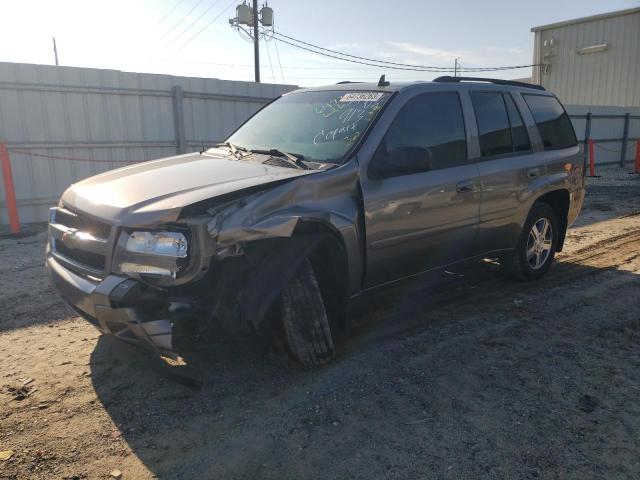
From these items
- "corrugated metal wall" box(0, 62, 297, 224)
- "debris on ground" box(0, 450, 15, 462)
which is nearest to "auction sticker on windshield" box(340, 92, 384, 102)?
"debris on ground" box(0, 450, 15, 462)

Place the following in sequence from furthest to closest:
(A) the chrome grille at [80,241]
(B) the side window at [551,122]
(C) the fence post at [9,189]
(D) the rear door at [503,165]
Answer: (C) the fence post at [9,189] → (B) the side window at [551,122] → (D) the rear door at [503,165] → (A) the chrome grille at [80,241]

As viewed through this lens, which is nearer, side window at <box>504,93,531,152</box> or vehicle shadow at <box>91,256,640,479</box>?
vehicle shadow at <box>91,256,640,479</box>

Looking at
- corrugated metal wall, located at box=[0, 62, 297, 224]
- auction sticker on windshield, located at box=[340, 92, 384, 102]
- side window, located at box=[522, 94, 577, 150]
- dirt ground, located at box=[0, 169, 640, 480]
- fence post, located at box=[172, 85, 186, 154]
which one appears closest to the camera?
dirt ground, located at box=[0, 169, 640, 480]

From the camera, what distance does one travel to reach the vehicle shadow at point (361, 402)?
2.56 m

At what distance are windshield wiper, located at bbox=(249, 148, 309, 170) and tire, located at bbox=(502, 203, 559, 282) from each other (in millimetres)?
2487

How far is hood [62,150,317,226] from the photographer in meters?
2.86

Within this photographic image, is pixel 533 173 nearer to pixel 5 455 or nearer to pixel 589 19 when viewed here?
pixel 5 455

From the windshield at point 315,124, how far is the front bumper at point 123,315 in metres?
1.56

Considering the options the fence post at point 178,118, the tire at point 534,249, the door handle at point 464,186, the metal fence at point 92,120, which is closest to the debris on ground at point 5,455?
the door handle at point 464,186

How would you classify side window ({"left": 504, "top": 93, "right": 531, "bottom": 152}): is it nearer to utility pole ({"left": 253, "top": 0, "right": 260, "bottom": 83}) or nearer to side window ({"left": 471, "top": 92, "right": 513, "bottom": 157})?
side window ({"left": 471, "top": 92, "right": 513, "bottom": 157})

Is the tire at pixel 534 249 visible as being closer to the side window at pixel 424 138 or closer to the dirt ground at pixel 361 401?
the dirt ground at pixel 361 401

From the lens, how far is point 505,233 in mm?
4844

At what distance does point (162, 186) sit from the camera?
3.21 m

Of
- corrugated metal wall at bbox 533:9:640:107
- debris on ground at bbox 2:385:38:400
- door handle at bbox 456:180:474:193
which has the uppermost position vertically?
corrugated metal wall at bbox 533:9:640:107
